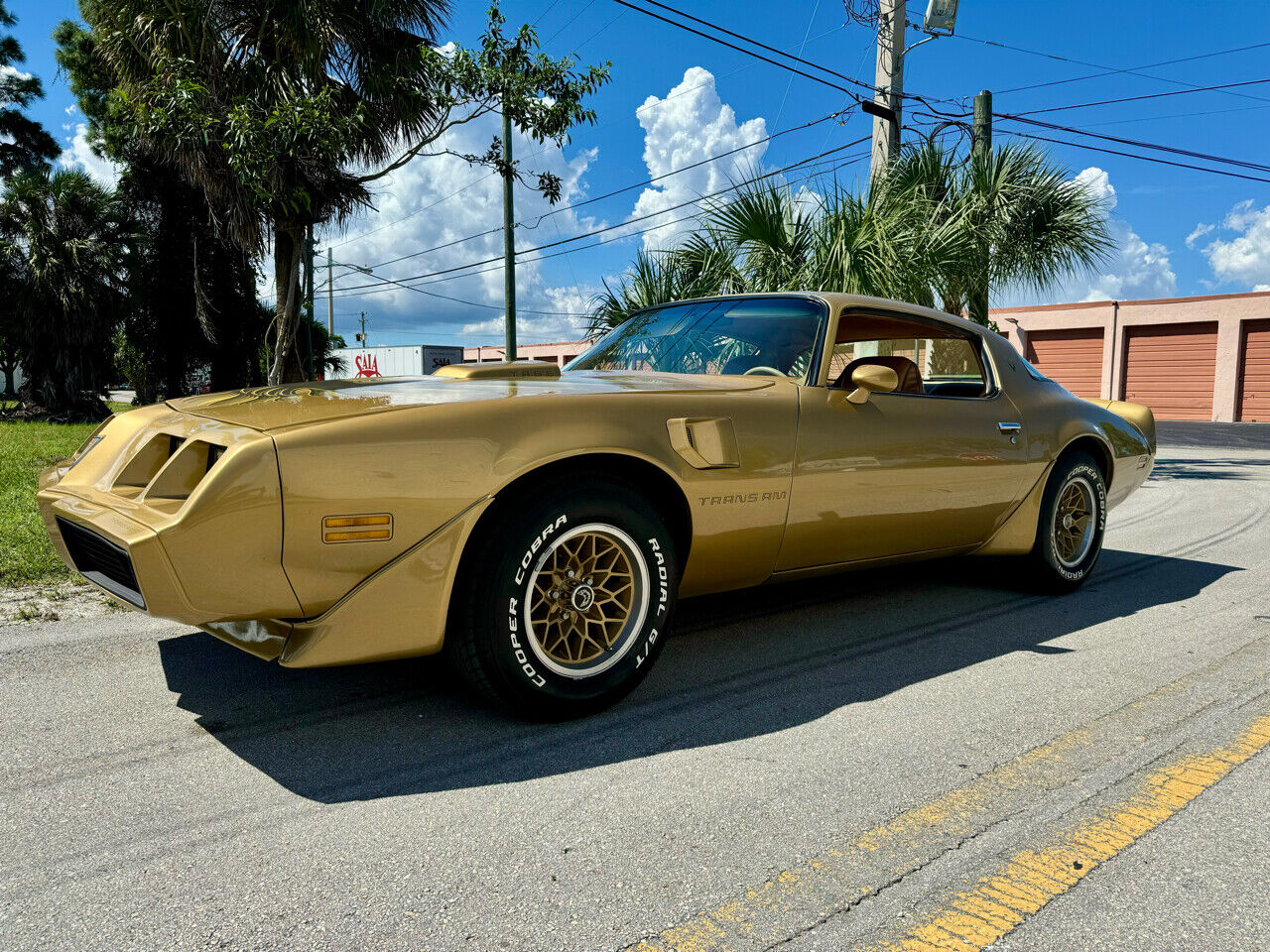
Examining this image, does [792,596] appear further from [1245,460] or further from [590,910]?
[1245,460]

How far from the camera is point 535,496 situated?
2.68m

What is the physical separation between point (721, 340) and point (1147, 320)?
30.8m

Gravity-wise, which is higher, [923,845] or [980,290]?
[980,290]

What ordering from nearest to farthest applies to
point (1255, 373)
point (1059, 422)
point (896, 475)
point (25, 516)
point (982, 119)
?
point (896, 475) → point (1059, 422) → point (25, 516) → point (982, 119) → point (1255, 373)

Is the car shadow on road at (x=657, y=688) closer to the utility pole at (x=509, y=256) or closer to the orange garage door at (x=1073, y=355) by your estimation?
the utility pole at (x=509, y=256)

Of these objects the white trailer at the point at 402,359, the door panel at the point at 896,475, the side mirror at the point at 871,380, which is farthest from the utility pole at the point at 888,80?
the white trailer at the point at 402,359

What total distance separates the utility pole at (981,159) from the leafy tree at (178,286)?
1399 cm

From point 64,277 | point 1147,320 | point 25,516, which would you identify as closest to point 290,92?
point 25,516

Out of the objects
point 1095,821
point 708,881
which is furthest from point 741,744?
point 1095,821

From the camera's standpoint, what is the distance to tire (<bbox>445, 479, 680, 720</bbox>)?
8.57 feet

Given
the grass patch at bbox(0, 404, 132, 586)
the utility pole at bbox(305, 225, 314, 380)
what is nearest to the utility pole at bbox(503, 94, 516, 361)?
the utility pole at bbox(305, 225, 314, 380)

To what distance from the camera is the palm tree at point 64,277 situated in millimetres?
18844

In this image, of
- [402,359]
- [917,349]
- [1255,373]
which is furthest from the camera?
[402,359]

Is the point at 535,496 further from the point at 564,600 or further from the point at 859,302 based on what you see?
the point at 859,302
